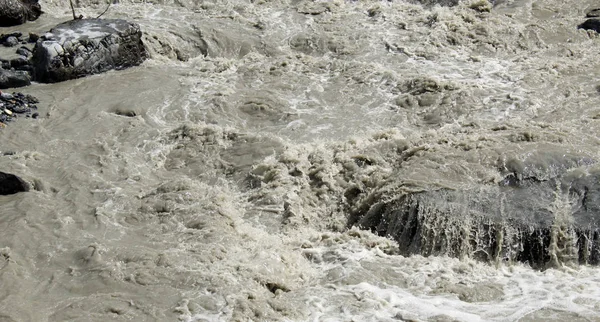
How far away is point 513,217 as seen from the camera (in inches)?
260

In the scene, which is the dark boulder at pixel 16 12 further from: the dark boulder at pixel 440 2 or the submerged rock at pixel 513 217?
the submerged rock at pixel 513 217

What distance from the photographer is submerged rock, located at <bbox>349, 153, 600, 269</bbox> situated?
6379 millimetres

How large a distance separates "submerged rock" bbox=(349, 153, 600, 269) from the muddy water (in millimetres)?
157

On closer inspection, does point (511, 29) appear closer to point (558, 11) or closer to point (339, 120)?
point (558, 11)

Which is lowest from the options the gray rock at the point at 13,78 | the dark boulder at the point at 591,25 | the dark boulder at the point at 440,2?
the gray rock at the point at 13,78

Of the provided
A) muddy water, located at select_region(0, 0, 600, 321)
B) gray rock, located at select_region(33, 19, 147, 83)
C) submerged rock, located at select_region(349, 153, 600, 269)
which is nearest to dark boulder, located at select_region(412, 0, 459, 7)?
muddy water, located at select_region(0, 0, 600, 321)

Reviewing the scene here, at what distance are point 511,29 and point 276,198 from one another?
672 cm

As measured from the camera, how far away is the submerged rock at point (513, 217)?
6.38 m

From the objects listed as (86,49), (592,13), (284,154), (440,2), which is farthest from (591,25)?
(86,49)

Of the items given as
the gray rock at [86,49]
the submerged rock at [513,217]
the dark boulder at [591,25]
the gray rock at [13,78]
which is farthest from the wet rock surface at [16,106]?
the dark boulder at [591,25]

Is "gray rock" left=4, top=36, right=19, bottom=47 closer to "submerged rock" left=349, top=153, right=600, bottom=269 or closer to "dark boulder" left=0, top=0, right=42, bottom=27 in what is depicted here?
"dark boulder" left=0, top=0, right=42, bottom=27

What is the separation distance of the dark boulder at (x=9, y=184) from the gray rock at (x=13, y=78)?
3053 mm

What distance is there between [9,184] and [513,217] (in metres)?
5.38

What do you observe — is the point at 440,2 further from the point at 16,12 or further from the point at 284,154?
the point at 16,12
